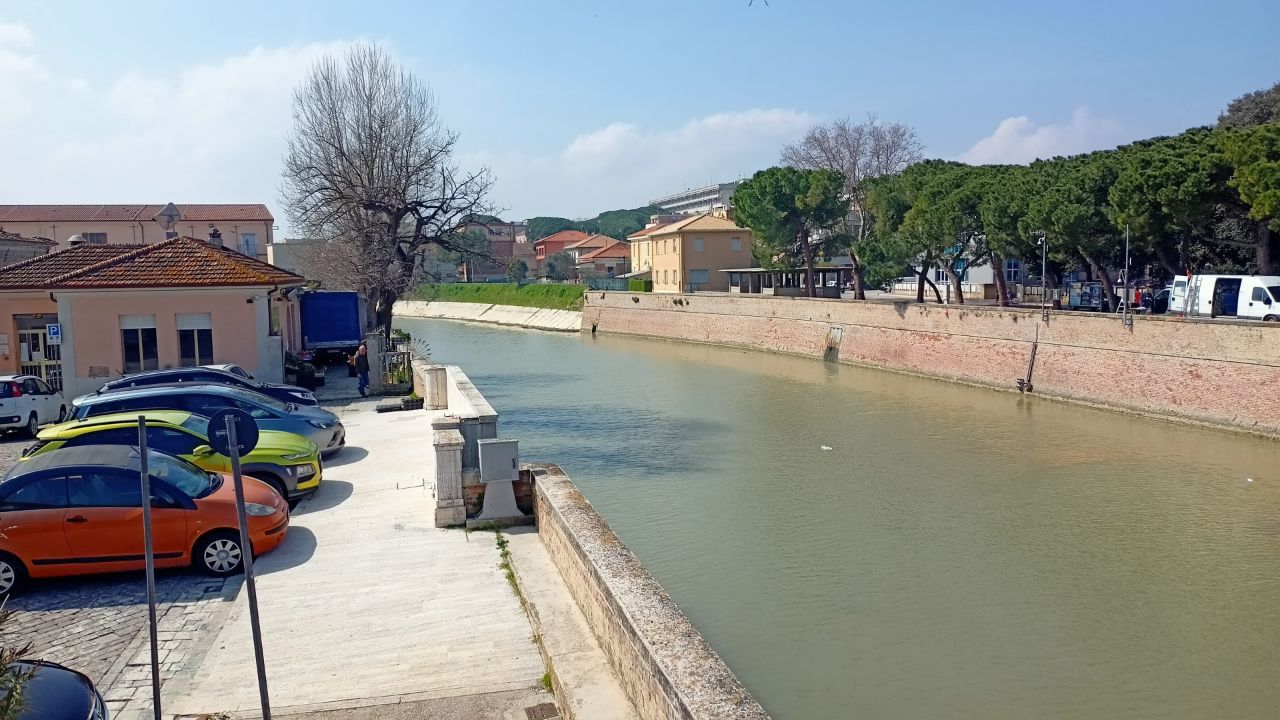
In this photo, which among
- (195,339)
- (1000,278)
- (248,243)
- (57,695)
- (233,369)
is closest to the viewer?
(57,695)

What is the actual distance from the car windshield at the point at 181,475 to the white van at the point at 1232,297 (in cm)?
2686

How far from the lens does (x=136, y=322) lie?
67.9ft

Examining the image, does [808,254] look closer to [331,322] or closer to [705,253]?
[705,253]

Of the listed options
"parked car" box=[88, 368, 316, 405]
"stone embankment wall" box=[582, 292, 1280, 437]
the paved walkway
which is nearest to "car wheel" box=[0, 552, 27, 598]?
the paved walkway

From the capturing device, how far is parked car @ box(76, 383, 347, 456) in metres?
13.5

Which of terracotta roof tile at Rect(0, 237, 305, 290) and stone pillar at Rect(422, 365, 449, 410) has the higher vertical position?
terracotta roof tile at Rect(0, 237, 305, 290)

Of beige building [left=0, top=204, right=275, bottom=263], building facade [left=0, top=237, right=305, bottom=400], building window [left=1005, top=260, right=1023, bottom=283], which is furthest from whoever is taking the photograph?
building window [left=1005, top=260, right=1023, bottom=283]

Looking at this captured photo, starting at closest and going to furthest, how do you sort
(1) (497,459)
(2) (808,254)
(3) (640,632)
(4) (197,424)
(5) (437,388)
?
(3) (640,632) → (1) (497,459) → (4) (197,424) → (5) (437,388) → (2) (808,254)

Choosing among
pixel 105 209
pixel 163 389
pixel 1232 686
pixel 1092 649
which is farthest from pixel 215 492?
pixel 105 209

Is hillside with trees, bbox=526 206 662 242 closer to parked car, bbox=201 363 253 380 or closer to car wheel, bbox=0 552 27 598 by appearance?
parked car, bbox=201 363 253 380

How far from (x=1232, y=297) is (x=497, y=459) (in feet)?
83.3

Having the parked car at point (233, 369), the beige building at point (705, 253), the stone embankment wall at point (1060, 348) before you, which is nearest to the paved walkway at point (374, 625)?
the parked car at point (233, 369)

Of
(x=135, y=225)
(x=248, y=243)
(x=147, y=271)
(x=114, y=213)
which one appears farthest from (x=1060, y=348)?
(x=114, y=213)

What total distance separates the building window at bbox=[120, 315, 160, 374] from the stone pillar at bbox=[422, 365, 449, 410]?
254 inches
